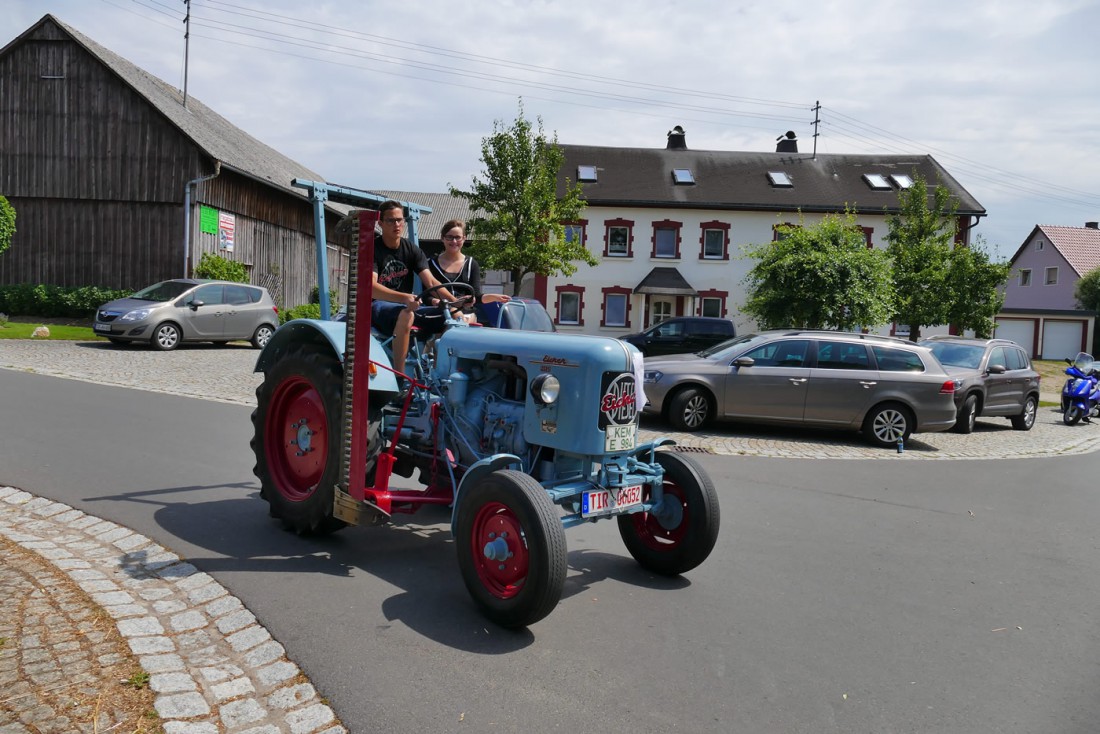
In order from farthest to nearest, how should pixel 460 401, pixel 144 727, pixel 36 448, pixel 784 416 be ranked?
pixel 784 416 < pixel 36 448 < pixel 460 401 < pixel 144 727

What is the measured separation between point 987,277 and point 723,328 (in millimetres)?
9145

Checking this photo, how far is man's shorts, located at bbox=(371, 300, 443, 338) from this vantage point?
5.69 m

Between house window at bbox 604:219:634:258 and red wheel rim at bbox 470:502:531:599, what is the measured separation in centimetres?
3341

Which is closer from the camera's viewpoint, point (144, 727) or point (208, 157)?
point (144, 727)

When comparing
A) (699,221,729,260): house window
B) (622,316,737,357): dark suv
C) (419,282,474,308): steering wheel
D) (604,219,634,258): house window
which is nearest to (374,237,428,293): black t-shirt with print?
(419,282,474,308): steering wheel

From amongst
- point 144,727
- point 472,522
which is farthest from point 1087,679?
point 144,727

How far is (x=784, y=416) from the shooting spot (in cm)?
1272

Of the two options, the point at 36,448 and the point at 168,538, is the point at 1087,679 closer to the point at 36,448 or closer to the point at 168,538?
the point at 168,538

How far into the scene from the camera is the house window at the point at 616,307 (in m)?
37.3

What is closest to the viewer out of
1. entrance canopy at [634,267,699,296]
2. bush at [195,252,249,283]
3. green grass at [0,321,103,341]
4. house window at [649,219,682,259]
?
green grass at [0,321,103,341]

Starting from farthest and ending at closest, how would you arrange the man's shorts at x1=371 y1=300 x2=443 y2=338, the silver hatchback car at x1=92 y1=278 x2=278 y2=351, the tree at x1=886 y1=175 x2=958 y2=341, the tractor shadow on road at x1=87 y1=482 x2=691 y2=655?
1. the tree at x1=886 y1=175 x2=958 y2=341
2. the silver hatchback car at x1=92 y1=278 x2=278 y2=351
3. the man's shorts at x1=371 y1=300 x2=443 y2=338
4. the tractor shadow on road at x1=87 y1=482 x2=691 y2=655

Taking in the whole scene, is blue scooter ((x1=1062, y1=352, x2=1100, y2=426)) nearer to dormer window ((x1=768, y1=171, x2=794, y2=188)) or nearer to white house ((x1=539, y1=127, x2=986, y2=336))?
white house ((x1=539, y1=127, x2=986, y2=336))

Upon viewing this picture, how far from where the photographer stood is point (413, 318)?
563 centimetres

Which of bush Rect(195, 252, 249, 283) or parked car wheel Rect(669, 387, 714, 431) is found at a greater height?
bush Rect(195, 252, 249, 283)
